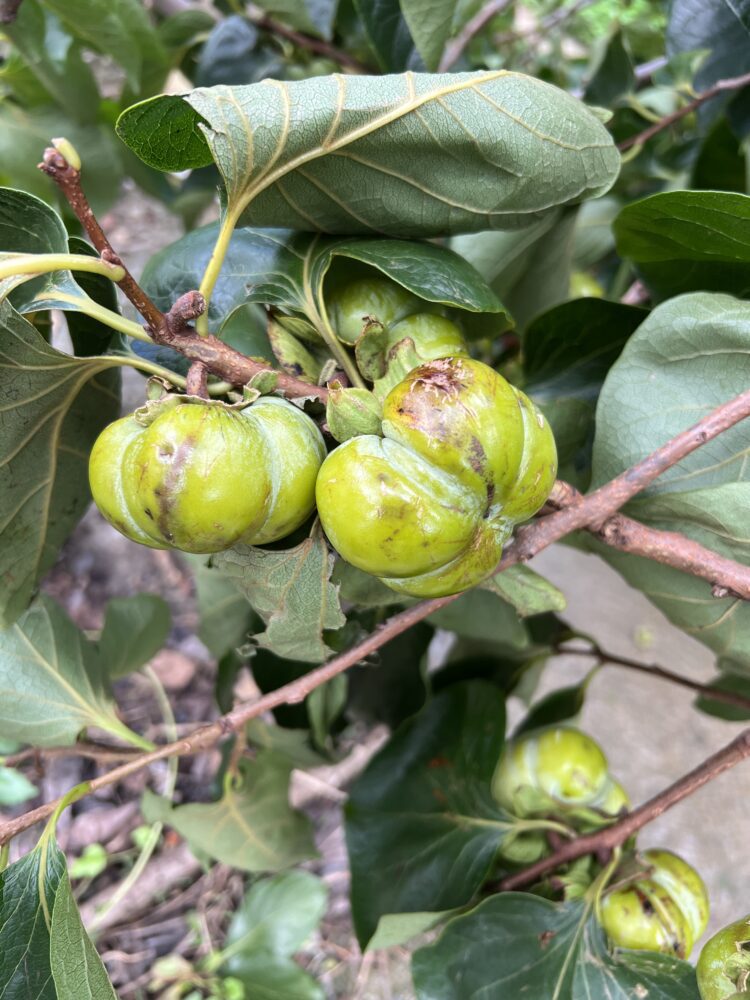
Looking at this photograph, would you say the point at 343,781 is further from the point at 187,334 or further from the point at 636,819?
the point at 187,334

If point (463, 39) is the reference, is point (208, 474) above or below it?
below

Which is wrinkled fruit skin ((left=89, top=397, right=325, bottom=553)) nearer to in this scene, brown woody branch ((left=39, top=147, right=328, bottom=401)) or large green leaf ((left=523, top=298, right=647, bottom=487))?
brown woody branch ((left=39, top=147, right=328, bottom=401))

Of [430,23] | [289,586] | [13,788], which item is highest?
[430,23]

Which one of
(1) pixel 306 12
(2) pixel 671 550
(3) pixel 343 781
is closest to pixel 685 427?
(2) pixel 671 550

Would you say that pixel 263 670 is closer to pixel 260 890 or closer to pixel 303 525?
pixel 303 525

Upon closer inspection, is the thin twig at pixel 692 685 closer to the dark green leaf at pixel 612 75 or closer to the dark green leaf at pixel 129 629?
the dark green leaf at pixel 129 629

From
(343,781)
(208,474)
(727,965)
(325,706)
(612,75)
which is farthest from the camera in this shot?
(343,781)

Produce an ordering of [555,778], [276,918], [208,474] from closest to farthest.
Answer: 1. [208,474]
2. [555,778]
3. [276,918]
